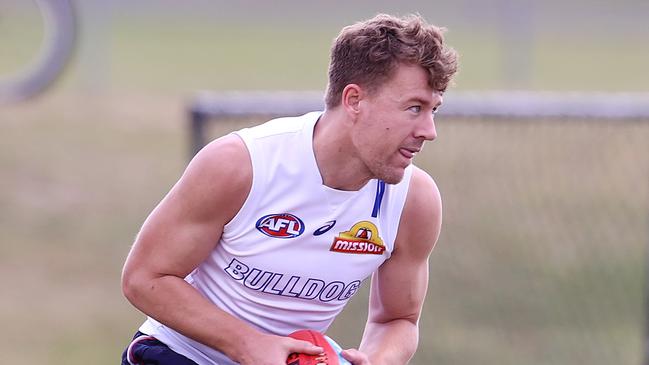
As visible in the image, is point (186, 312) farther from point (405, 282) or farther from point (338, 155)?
point (405, 282)

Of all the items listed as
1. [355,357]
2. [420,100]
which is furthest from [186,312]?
[420,100]

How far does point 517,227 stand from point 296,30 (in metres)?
18.5

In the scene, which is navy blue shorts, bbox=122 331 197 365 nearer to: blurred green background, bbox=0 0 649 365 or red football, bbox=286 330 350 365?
red football, bbox=286 330 350 365

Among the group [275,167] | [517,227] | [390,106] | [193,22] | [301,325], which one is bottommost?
[301,325]

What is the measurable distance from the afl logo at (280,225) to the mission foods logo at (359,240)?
0.48 ft

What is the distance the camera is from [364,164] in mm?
4520

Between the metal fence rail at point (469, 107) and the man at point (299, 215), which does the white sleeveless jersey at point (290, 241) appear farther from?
the metal fence rail at point (469, 107)

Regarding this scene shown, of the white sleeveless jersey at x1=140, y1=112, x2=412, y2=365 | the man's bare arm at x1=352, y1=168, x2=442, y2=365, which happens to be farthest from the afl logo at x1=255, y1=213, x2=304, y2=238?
the man's bare arm at x1=352, y1=168, x2=442, y2=365

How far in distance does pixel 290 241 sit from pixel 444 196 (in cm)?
421

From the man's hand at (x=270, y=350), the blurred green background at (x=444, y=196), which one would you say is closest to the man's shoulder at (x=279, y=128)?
the man's hand at (x=270, y=350)

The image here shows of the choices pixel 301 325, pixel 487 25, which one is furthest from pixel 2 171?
pixel 487 25

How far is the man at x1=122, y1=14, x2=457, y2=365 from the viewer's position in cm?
441

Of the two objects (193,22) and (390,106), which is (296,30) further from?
(390,106)

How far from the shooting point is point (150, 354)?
475cm
